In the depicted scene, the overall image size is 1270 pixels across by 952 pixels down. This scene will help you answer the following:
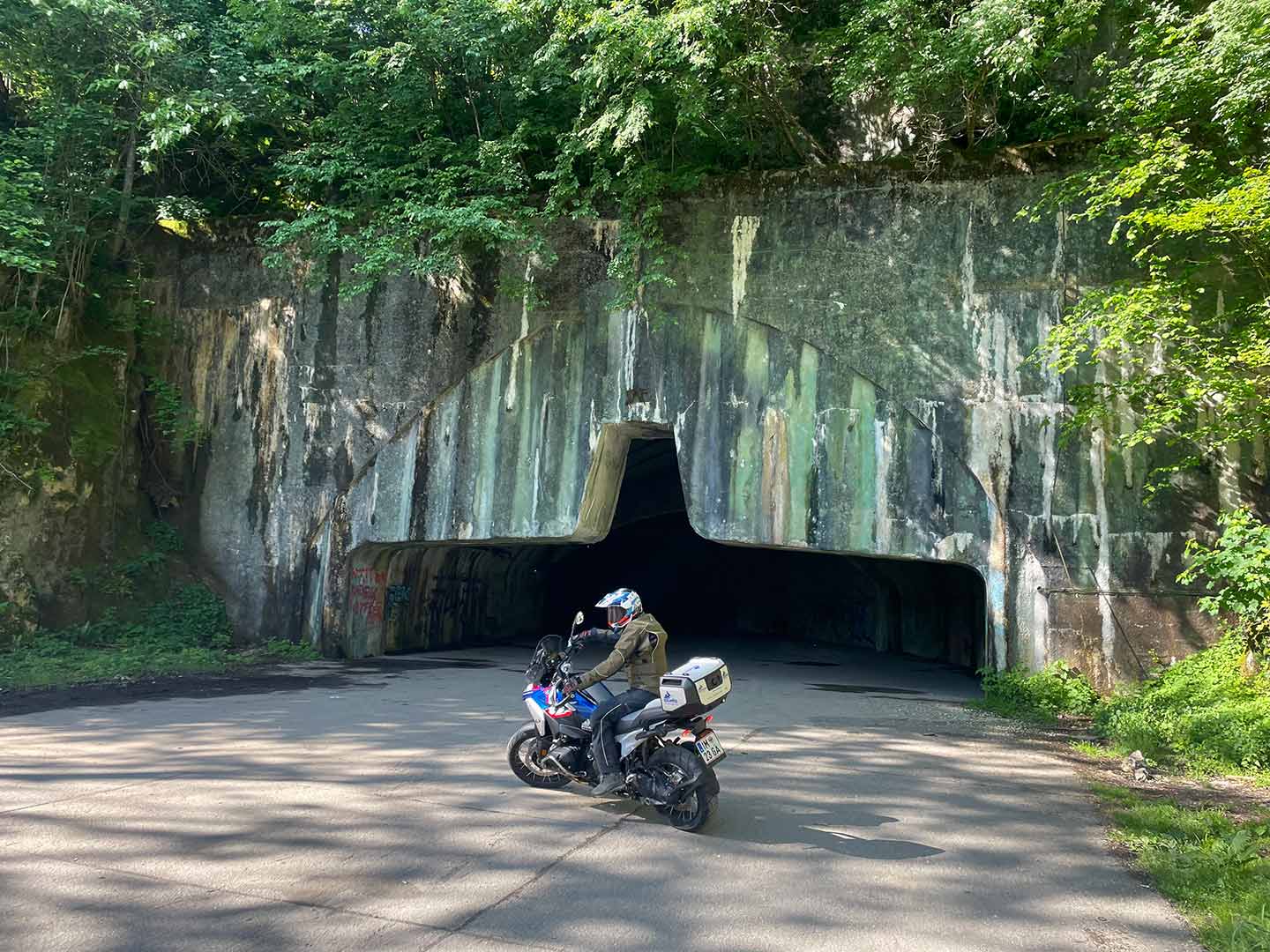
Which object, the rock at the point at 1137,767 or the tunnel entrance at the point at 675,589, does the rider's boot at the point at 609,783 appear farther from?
the tunnel entrance at the point at 675,589

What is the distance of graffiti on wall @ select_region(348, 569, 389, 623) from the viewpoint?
14.7 metres

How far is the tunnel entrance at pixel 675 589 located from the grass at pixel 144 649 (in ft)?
8.32

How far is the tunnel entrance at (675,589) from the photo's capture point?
57.1 feet

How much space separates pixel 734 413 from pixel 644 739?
7.85 metres

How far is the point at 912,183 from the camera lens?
1242 cm

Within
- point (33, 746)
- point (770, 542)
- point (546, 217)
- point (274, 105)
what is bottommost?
point (33, 746)

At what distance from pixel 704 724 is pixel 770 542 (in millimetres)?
7378

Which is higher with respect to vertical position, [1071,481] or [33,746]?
[1071,481]

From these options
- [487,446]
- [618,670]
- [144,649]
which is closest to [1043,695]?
[618,670]

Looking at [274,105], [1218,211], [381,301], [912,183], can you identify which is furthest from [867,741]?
[274,105]

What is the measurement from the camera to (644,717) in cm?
544

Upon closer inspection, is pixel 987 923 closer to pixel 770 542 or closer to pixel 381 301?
pixel 770 542

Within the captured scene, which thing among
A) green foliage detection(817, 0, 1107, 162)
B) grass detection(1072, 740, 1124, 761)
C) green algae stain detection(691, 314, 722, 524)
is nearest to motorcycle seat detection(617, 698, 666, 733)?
grass detection(1072, 740, 1124, 761)

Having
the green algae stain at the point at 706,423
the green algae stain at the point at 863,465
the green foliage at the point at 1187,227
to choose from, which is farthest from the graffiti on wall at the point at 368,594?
the green foliage at the point at 1187,227
